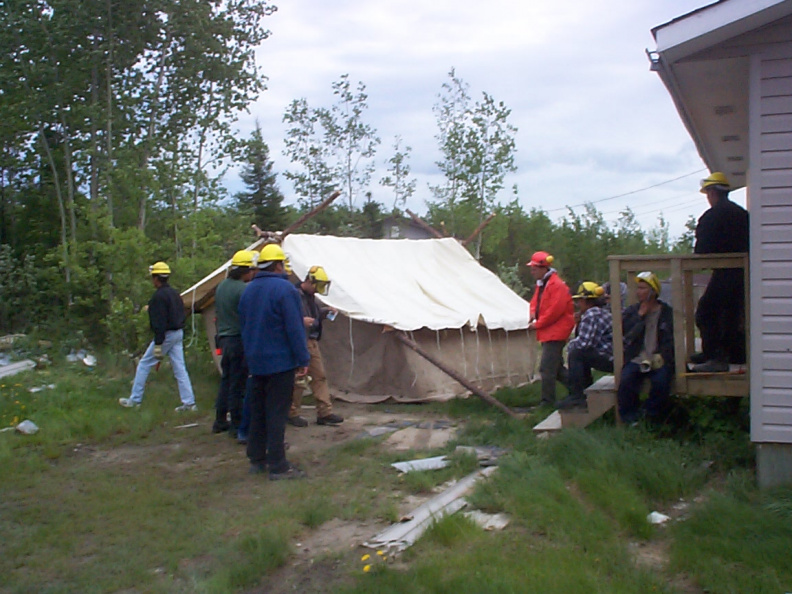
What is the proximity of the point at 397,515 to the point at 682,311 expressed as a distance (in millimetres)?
2863

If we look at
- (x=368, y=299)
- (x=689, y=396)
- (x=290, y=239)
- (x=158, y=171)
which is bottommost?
(x=689, y=396)

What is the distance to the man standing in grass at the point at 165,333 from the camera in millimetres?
9188

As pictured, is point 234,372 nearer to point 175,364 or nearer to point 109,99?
point 175,364

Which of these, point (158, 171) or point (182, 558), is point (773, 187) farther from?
point (158, 171)

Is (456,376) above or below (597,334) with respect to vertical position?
below

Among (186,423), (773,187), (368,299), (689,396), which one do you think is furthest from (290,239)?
(773,187)

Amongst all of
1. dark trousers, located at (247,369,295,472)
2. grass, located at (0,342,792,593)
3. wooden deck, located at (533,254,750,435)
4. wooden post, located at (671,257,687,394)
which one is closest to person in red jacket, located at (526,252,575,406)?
grass, located at (0,342,792,593)

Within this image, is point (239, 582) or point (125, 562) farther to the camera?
point (125, 562)

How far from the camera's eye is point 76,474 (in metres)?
6.70

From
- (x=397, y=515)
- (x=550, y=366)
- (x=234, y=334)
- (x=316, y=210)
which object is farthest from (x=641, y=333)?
(x=316, y=210)

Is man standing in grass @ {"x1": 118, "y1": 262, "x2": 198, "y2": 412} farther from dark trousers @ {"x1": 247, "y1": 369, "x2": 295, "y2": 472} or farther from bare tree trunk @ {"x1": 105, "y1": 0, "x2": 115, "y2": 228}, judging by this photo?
bare tree trunk @ {"x1": 105, "y1": 0, "x2": 115, "y2": 228}

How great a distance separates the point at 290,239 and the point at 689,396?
5880 mm

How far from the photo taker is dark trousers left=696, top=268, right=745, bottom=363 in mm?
6316

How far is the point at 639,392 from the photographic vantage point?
6.55 metres
